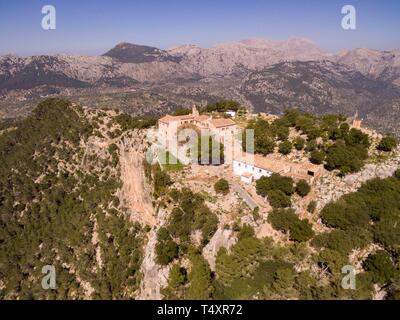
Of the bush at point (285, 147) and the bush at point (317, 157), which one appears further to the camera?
the bush at point (285, 147)

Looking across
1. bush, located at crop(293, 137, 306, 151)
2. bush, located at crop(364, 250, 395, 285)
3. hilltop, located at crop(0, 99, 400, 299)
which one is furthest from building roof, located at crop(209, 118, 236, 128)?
bush, located at crop(364, 250, 395, 285)

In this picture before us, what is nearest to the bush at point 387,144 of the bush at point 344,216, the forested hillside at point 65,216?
the bush at point 344,216

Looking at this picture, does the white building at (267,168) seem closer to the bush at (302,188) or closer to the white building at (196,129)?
the bush at (302,188)

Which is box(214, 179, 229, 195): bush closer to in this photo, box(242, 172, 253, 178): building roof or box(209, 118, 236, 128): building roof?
box(242, 172, 253, 178): building roof

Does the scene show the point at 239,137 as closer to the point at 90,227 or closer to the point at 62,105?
the point at 90,227

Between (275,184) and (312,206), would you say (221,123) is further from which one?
(312,206)
